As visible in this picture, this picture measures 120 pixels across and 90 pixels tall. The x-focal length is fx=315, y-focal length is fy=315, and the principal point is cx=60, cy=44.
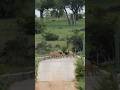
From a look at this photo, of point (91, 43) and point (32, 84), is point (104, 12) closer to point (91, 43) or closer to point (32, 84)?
point (91, 43)

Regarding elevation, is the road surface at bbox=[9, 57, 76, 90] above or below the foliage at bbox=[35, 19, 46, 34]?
below

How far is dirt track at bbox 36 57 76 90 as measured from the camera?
137 inches

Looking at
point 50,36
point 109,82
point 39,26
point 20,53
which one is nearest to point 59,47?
point 50,36

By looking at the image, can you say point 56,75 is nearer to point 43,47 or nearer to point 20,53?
point 43,47

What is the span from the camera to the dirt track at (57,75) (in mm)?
3473

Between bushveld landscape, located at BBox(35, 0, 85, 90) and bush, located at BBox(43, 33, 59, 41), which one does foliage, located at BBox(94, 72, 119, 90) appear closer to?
bushveld landscape, located at BBox(35, 0, 85, 90)

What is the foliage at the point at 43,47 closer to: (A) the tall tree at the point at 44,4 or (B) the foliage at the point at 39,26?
(B) the foliage at the point at 39,26

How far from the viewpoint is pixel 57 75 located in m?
3.51

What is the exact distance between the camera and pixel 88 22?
3340 mm

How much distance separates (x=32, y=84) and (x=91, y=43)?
2.49ft

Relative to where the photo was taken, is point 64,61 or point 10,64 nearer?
point 10,64

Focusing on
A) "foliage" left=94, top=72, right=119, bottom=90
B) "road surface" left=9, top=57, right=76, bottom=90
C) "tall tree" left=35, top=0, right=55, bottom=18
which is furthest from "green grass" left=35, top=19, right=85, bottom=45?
"foliage" left=94, top=72, right=119, bottom=90

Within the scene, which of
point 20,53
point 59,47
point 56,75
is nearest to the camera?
point 20,53

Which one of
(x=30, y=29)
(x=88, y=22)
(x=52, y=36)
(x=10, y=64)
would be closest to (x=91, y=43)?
(x=88, y=22)
